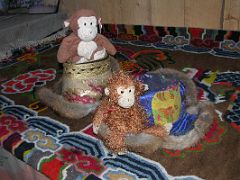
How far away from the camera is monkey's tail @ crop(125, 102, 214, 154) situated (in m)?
0.69

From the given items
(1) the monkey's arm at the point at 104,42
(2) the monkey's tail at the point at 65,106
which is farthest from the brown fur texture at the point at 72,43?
(2) the monkey's tail at the point at 65,106

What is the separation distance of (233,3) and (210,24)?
0.44 feet

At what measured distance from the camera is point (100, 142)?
0.77m

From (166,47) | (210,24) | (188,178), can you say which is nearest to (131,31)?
(166,47)

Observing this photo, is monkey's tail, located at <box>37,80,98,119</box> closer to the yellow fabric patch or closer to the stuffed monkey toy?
the stuffed monkey toy

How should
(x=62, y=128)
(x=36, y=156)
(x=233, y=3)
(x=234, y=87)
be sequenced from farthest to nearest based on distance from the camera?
(x=233, y=3)
(x=234, y=87)
(x=62, y=128)
(x=36, y=156)

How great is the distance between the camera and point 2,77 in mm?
1217

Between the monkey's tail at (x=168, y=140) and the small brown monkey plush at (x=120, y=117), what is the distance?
1 centimetres

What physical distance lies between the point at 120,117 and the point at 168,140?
0.12m

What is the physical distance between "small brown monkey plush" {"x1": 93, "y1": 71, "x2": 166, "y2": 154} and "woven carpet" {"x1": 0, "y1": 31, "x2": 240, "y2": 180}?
0.14 feet

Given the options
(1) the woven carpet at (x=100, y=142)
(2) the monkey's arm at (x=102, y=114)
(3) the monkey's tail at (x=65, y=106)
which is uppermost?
(2) the monkey's arm at (x=102, y=114)

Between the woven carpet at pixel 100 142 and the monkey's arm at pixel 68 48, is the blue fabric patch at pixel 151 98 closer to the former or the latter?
the woven carpet at pixel 100 142

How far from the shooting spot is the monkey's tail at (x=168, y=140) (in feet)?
2.27

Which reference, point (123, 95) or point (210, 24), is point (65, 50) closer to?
point (123, 95)
